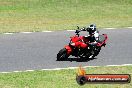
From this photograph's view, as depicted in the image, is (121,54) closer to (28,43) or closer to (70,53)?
(70,53)

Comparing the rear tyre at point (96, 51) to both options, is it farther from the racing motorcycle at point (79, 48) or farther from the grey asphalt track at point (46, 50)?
the grey asphalt track at point (46, 50)

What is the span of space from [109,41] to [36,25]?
549cm

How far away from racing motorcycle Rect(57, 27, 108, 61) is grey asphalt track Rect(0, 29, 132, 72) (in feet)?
1.08

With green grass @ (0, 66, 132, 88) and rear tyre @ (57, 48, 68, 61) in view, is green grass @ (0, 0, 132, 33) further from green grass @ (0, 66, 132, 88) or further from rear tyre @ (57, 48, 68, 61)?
green grass @ (0, 66, 132, 88)

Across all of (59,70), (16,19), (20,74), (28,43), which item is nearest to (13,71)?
(20,74)

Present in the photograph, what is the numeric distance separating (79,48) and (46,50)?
92.4 inches

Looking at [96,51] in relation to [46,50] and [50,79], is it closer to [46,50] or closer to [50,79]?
[46,50]

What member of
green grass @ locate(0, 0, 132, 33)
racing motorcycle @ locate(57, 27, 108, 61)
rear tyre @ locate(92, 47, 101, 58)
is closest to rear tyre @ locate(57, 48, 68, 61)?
racing motorcycle @ locate(57, 27, 108, 61)

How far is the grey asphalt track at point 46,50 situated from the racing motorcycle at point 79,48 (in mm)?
330

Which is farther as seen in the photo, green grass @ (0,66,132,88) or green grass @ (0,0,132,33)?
green grass @ (0,0,132,33)

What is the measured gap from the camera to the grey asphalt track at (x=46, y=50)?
16516mm


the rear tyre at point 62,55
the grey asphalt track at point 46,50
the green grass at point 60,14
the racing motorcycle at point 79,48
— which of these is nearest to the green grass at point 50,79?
the grey asphalt track at point 46,50

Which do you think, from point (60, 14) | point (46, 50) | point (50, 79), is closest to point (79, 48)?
point (46, 50)

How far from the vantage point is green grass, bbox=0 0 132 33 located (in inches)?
948
